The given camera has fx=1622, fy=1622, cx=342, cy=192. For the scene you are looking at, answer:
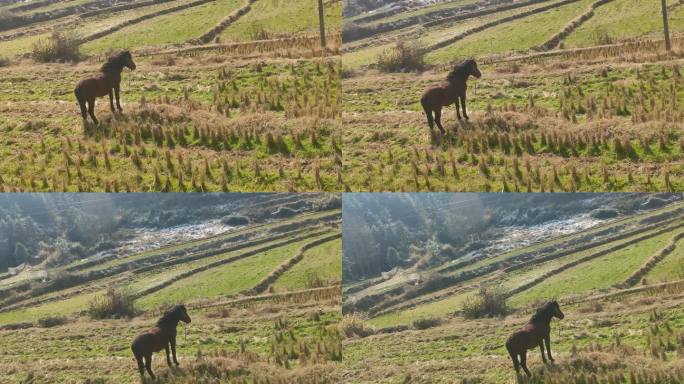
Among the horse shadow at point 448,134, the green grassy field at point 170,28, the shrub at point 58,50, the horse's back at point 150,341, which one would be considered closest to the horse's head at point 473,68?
the horse shadow at point 448,134

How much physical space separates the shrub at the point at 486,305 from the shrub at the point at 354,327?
6.54 ft

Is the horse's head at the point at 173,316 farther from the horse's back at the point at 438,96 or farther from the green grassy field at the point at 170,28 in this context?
the green grassy field at the point at 170,28

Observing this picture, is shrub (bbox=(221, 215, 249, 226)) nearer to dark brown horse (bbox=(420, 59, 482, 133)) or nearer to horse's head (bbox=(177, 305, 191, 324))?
horse's head (bbox=(177, 305, 191, 324))

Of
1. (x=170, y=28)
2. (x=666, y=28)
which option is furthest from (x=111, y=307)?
(x=666, y=28)

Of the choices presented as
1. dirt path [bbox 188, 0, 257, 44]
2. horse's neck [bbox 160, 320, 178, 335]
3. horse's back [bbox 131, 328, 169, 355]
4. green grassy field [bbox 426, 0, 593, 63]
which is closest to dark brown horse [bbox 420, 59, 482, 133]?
green grassy field [bbox 426, 0, 593, 63]

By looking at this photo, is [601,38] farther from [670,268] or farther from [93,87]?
[93,87]

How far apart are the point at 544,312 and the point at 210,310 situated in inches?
265

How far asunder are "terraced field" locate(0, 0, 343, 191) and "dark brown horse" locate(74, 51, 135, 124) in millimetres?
366

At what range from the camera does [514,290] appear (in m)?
32.7

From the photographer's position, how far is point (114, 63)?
3328 cm

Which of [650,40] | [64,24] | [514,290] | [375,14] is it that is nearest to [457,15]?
[375,14]

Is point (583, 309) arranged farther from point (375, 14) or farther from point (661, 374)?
point (375, 14)

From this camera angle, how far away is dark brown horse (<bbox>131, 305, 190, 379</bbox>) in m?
31.2

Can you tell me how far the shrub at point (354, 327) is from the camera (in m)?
32.4
